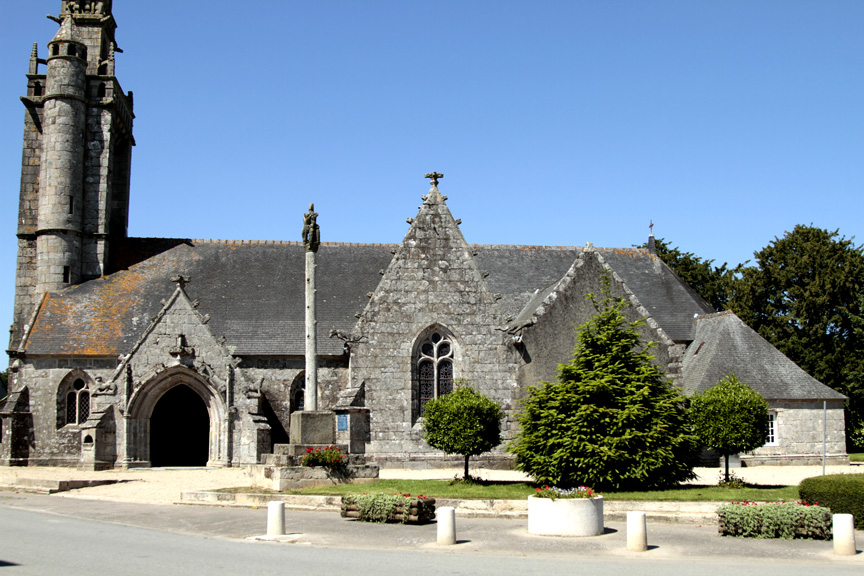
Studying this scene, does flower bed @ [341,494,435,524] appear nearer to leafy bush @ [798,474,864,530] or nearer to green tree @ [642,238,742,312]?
leafy bush @ [798,474,864,530]

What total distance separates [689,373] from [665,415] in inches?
504

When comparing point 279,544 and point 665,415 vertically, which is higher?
point 665,415

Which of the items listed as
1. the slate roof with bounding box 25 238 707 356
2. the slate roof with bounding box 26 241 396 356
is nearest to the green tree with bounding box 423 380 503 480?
the slate roof with bounding box 25 238 707 356

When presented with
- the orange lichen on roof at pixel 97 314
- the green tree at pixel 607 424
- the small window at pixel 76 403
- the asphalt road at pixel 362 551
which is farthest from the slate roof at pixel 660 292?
the small window at pixel 76 403

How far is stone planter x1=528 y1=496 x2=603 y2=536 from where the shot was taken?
12.5m

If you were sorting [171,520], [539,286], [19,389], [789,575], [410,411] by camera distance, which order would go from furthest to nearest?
[539,286], [19,389], [410,411], [171,520], [789,575]

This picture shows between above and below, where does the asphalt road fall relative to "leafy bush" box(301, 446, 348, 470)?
below

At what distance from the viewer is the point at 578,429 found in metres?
16.9

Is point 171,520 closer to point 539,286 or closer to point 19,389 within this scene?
point 19,389

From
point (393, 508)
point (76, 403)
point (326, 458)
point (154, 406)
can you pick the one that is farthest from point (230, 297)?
point (393, 508)

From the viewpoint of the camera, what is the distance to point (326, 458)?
17625mm

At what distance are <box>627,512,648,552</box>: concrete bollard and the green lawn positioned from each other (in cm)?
388

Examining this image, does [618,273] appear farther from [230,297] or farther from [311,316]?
[311,316]

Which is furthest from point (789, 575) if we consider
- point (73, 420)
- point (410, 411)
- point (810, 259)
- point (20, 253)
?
point (810, 259)
